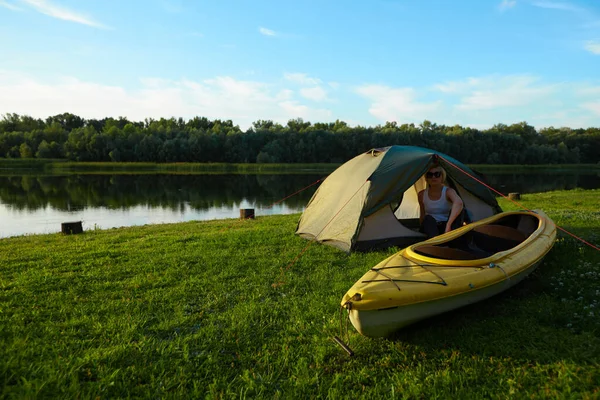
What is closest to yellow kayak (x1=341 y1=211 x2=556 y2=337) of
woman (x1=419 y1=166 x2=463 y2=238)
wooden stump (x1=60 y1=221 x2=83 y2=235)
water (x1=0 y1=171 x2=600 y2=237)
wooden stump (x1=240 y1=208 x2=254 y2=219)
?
woman (x1=419 y1=166 x2=463 y2=238)

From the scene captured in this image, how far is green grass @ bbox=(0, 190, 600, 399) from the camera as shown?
10.1 ft

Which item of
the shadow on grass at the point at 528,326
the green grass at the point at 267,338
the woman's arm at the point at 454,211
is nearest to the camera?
the green grass at the point at 267,338

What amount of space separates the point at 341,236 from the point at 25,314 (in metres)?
4.90

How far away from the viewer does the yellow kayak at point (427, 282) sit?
142 inches

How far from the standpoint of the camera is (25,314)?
14.4 feet

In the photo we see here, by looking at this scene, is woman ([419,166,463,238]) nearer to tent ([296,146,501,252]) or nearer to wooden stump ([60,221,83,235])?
tent ([296,146,501,252])

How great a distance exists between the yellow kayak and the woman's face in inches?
82.2

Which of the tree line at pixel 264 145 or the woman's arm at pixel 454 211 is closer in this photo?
the woman's arm at pixel 454 211

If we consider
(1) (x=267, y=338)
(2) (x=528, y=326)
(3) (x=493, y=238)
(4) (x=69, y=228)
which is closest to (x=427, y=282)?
(2) (x=528, y=326)

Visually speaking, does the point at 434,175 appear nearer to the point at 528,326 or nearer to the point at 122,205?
the point at 528,326

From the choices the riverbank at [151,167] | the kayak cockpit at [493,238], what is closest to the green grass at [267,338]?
the kayak cockpit at [493,238]

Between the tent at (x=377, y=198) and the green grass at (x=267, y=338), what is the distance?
3.49 ft

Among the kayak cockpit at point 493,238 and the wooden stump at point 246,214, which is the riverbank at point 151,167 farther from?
the kayak cockpit at point 493,238

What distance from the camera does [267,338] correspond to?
3.94m
